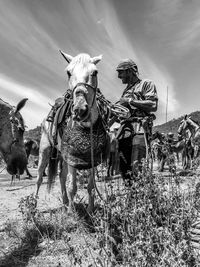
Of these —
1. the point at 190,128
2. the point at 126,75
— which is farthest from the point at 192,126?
the point at 126,75

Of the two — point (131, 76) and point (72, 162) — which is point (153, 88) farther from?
point (72, 162)

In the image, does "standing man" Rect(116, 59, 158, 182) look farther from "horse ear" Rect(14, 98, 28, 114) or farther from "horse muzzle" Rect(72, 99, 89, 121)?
"horse ear" Rect(14, 98, 28, 114)

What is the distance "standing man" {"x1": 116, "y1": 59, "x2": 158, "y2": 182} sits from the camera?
156 inches

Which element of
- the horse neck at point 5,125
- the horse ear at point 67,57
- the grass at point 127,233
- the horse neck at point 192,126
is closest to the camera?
the grass at point 127,233

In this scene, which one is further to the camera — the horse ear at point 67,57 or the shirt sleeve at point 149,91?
the horse ear at point 67,57

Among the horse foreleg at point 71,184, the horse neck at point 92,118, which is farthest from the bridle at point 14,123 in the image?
the horse neck at point 92,118

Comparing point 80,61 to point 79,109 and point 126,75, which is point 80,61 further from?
point 79,109

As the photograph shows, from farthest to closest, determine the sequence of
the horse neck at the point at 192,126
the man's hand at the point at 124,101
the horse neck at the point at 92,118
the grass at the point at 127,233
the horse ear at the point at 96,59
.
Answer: the horse neck at the point at 192,126
the horse ear at the point at 96,59
the man's hand at the point at 124,101
the horse neck at the point at 92,118
the grass at the point at 127,233

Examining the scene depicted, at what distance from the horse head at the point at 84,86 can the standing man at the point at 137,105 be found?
46 centimetres

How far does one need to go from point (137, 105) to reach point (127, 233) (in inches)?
81.9

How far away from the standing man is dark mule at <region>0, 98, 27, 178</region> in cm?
171

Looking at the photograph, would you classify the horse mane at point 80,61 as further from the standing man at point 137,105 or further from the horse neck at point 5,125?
the horse neck at point 5,125

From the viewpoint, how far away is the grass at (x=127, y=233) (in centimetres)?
173

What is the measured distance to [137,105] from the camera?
3902mm
